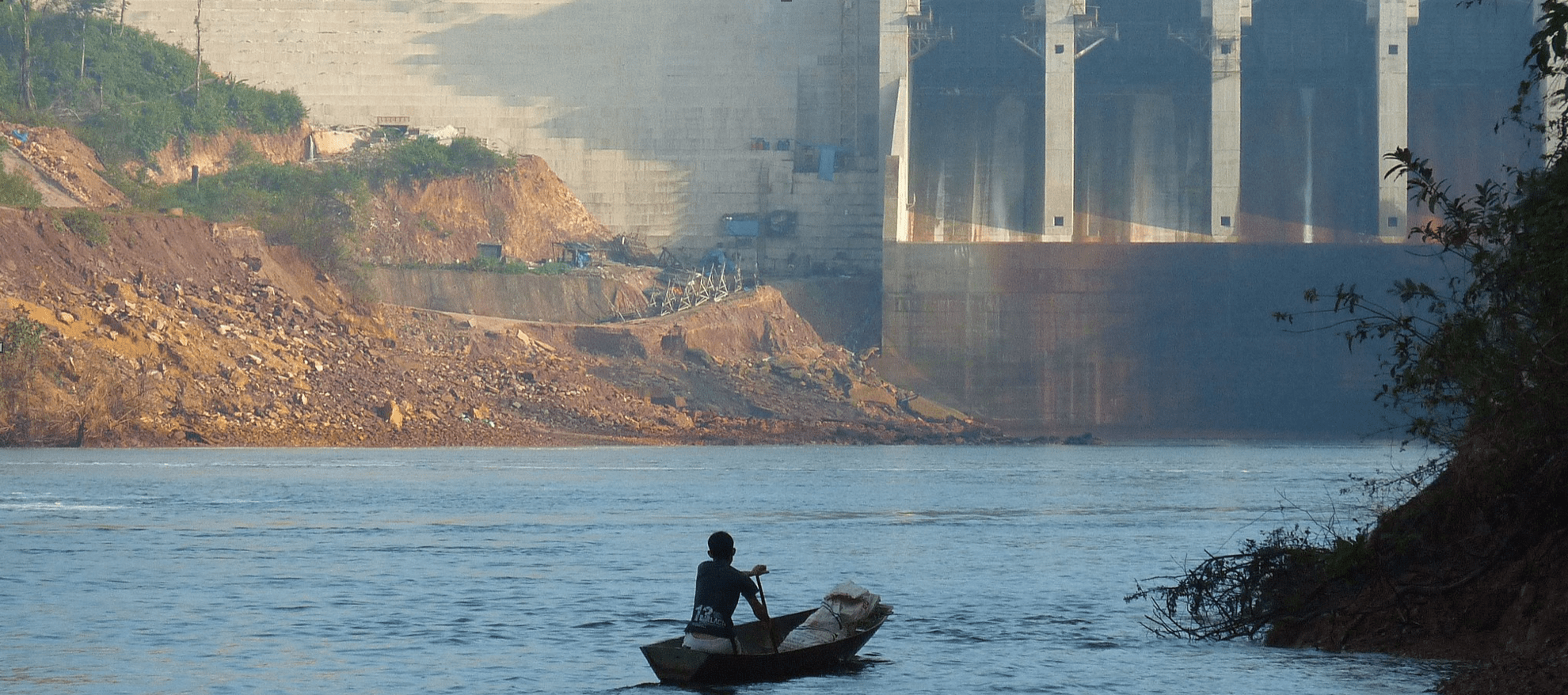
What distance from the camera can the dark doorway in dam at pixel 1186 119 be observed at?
9212 centimetres

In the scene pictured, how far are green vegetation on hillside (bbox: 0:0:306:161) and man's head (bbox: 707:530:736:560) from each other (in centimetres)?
8275

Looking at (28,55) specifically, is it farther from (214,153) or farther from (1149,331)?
(1149,331)

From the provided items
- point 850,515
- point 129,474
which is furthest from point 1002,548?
point 129,474

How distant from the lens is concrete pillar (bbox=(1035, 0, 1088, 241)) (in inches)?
3489

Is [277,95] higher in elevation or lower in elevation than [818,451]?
higher

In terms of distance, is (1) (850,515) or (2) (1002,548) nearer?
(2) (1002,548)

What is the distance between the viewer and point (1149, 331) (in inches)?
3561

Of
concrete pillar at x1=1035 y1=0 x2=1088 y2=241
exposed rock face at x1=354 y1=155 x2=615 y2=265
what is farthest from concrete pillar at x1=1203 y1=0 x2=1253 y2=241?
exposed rock face at x1=354 y1=155 x2=615 y2=265

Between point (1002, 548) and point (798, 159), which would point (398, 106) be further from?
point (1002, 548)

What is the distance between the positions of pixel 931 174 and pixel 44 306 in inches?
1588

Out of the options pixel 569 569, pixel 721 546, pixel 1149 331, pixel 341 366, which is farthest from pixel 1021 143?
pixel 721 546

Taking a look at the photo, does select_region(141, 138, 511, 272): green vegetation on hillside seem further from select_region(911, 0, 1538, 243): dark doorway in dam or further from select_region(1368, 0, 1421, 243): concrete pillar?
select_region(1368, 0, 1421, 243): concrete pillar

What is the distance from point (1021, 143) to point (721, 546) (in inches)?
2923

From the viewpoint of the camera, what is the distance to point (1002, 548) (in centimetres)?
4166
